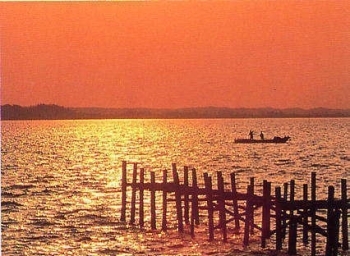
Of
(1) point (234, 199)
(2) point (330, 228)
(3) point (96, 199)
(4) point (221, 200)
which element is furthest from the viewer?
(3) point (96, 199)

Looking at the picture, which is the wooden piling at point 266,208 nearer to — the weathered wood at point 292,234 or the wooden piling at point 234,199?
the weathered wood at point 292,234

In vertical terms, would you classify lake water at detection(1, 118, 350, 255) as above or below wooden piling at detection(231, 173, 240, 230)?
below

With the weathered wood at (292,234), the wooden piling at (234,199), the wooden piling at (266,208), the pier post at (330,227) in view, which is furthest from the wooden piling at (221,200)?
the pier post at (330,227)

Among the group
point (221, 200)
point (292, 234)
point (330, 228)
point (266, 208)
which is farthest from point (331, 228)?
point (221, 200)

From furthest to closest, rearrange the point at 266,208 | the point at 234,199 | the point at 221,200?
1. the point at 221,200
2. the point at 234,199
3. the point at 266,208

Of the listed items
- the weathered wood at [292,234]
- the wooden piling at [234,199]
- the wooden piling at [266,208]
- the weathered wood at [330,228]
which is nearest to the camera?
the weathered wood at [330,228]

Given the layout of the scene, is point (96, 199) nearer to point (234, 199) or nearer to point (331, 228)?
point (234, 199)

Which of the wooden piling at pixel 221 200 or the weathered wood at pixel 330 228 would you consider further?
the wooden piling at pixel 221 200

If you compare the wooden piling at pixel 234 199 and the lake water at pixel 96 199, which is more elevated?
the wooden piling at pixel 234 199

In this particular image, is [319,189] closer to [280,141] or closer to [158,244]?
[158,244]

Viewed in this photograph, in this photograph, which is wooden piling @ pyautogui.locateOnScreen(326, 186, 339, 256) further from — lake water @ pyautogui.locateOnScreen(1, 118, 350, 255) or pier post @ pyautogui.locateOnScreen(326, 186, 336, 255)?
lake water @ pyautogui.locateOnScreen(1, 118, 350, 255)

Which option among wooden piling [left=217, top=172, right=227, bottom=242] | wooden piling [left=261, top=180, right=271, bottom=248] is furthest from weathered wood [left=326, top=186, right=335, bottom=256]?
wooden piling [left=217, top=172, right=227, bottom=242]

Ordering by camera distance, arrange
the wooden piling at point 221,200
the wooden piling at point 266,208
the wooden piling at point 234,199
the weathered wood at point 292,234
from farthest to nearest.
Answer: the wooden piling at point 221,200
the wooden piling at point 234,199
the wooden piling at point 266,208
the weathered wood at point 292,234

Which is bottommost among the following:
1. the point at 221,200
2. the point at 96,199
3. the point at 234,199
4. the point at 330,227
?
the point at 96,199
